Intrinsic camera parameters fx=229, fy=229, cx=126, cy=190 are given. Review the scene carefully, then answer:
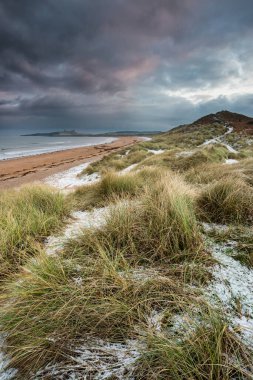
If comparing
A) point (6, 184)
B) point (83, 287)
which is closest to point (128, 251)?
point (83, 287)

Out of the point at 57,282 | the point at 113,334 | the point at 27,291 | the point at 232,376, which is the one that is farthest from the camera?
the point at 57,282

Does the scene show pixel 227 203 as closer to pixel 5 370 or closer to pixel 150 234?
pixel 150 234

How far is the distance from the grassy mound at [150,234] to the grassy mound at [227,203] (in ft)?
2.32

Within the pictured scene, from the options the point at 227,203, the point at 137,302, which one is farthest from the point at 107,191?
the point at 137,302

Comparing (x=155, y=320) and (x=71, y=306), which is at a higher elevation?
(x=71, y=306)

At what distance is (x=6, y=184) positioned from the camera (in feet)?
39.3

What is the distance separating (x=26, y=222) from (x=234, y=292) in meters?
2.82

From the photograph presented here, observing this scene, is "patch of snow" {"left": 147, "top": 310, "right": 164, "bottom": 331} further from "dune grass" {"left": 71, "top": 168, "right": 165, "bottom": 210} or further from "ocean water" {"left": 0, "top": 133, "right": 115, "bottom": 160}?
"ocean water" {"left": 0, "top": 133, "right": 115, "bottom": 160}

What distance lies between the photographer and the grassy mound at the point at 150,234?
8.06 ft

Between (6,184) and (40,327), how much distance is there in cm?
1187

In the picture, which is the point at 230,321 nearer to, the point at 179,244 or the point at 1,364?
the point at 179,244

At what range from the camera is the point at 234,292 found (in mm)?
1939

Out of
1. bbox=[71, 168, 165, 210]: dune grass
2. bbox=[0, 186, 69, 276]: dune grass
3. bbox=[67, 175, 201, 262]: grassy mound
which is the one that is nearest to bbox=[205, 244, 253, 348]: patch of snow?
bbox=[67, 175, 201, 262]: grassy mound

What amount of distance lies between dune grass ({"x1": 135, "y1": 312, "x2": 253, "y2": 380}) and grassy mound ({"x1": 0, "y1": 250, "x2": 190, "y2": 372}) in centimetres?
22
